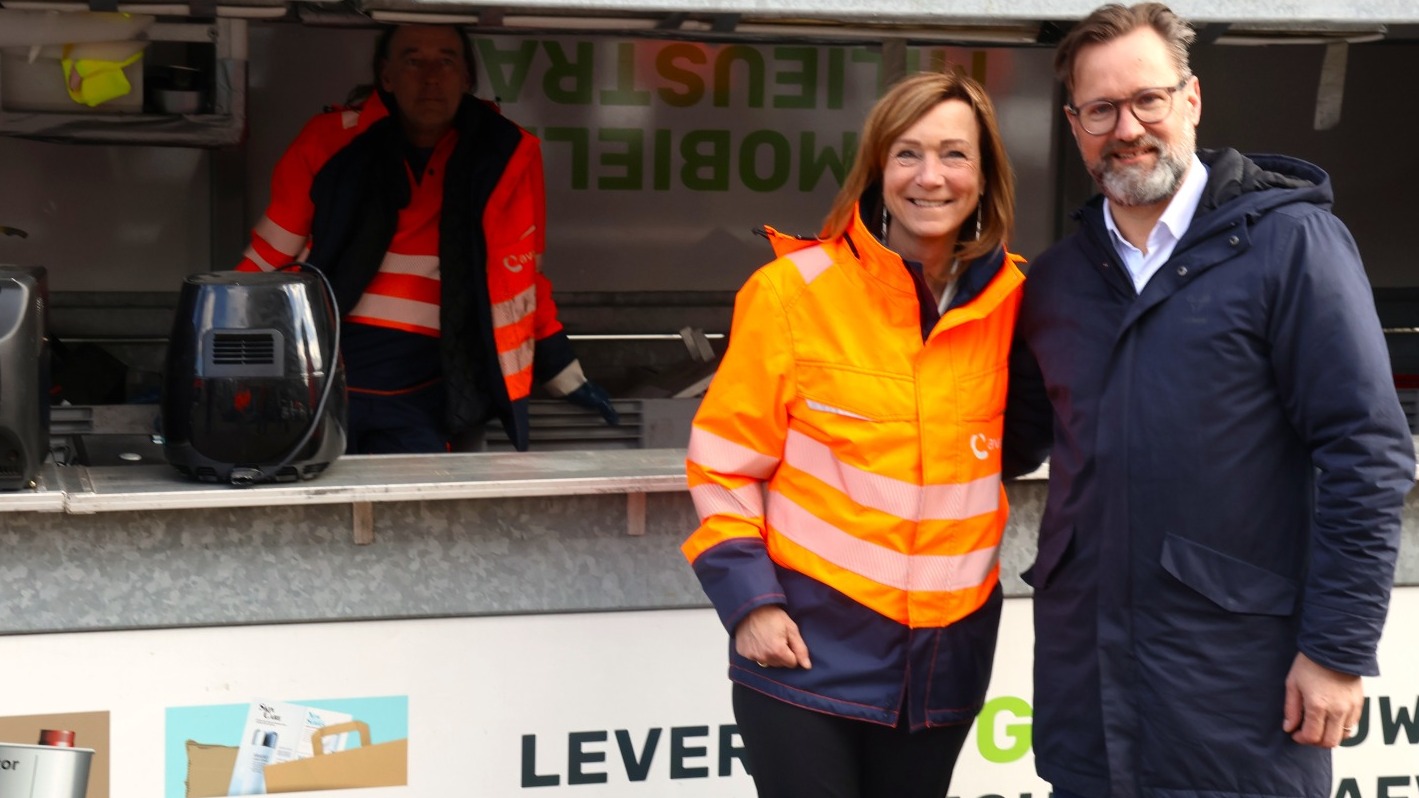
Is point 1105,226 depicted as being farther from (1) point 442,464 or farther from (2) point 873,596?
(1) point 442,464

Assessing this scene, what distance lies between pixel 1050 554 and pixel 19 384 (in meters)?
1.72

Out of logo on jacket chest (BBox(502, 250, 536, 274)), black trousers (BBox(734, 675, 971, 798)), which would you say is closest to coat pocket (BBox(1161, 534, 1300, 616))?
black trousers (BBox(734, 675, 971, 798))

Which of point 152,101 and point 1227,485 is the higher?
point 152,101

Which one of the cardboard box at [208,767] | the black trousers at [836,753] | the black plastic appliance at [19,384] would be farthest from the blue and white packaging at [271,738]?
the black trousers at [836,753]

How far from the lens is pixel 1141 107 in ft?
7.18

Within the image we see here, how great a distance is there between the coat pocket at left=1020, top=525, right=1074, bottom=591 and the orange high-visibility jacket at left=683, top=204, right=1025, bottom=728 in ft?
0.27

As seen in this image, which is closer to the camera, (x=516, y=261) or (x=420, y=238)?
(x=516, y=261)

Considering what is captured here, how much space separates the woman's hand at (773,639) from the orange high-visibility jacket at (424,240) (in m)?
1.56

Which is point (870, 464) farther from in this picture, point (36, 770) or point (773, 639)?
point (36, 770)

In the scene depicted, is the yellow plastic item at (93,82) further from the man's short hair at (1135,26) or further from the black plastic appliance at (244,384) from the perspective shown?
the man's short hair at (1135,26)

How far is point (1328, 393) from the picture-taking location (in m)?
2.00

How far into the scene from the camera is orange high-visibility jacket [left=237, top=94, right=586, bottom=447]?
3676 mm

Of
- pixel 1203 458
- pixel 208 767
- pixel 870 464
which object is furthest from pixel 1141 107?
pixel 208 767

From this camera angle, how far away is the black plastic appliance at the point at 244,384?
9.02ft
